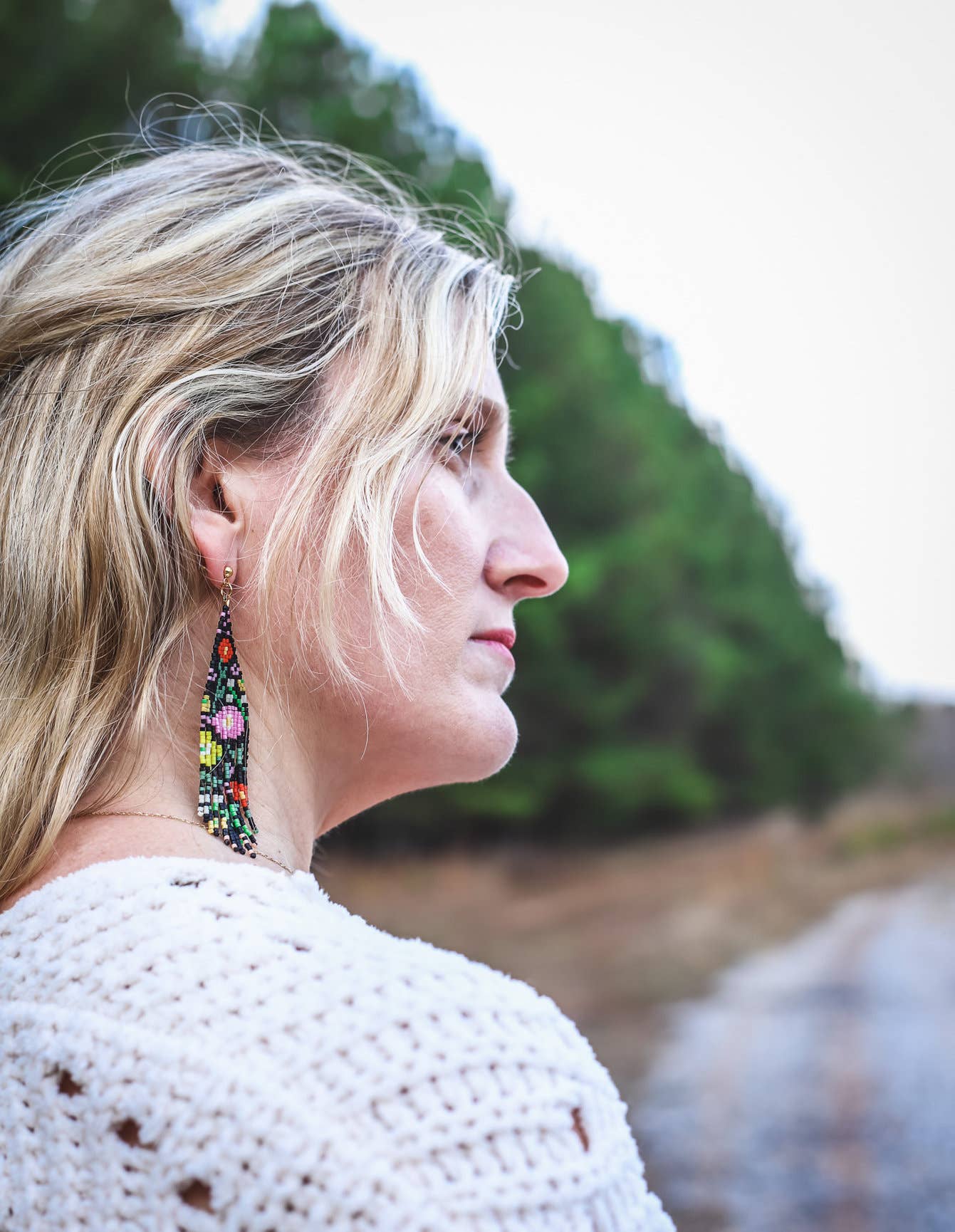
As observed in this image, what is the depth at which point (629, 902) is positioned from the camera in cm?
1162

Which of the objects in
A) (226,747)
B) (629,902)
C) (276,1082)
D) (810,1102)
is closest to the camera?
(276,1082)

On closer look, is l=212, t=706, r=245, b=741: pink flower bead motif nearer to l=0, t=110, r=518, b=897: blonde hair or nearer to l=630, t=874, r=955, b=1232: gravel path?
l=0, t=110, r=518, b=897: blonde hair

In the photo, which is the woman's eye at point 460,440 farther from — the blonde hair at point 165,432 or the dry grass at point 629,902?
the dry grass at point 629,902

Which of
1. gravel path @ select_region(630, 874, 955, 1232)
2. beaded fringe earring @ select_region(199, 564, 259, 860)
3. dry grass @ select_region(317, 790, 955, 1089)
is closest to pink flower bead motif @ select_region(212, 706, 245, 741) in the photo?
beaded fringe earring @ select_region(199, 564, 259, 860)

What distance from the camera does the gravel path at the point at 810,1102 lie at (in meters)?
4.36

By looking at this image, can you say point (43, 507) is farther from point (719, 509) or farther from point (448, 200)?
point (719, 509)

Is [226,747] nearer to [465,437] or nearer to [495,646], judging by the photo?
[495,646]

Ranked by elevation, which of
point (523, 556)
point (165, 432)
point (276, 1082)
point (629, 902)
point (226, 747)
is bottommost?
point (276, 1082)

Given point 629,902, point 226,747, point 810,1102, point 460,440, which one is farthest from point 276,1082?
point 629,902

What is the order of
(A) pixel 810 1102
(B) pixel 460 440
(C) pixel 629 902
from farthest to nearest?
(C) pixel 629 902 → (A) pixel 810 1102 → (B) pixel 460 440

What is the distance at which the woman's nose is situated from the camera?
1.24m

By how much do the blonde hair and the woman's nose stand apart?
0.15m

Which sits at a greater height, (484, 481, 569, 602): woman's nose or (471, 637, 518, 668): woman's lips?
(484, 481, 569, 602): woman's nose

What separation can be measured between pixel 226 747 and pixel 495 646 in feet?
1.11
